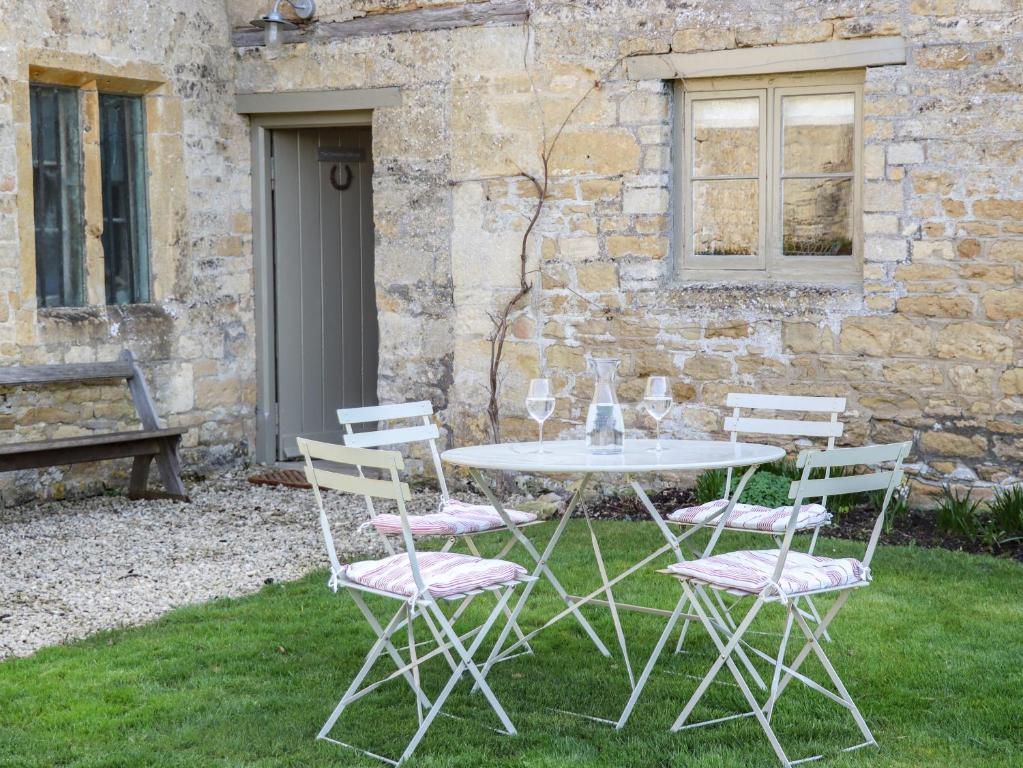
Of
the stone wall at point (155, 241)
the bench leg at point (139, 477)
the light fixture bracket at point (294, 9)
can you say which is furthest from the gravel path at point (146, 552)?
the light fixture bracket at point (294, 9)

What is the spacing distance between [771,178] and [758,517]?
3094mm

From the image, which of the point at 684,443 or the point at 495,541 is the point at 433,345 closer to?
the point at 495,541

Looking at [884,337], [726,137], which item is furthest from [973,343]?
[726,137]

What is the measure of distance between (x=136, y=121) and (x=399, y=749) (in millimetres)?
5465

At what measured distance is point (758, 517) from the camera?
15.9 feet

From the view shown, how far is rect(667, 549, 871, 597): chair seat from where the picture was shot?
3.87 metres

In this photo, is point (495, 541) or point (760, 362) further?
point (760, 362)

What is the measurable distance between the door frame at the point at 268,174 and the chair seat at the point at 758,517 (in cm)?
432

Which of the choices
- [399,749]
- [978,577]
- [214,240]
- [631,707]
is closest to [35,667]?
[399,749]

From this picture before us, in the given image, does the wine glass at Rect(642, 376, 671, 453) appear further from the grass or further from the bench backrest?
the bench backrest

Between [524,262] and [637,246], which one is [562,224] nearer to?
[524,262]

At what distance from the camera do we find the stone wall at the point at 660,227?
267 inches

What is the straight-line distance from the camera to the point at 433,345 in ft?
27.3

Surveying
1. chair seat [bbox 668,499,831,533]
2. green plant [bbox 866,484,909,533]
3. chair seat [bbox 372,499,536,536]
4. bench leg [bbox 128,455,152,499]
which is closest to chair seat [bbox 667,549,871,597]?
chair seat [bbox 668,499,831,533]
